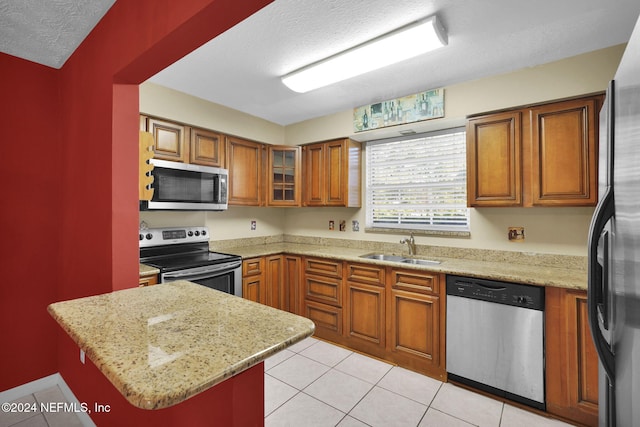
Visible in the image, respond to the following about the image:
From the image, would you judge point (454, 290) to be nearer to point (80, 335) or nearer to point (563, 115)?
point (563, 115)

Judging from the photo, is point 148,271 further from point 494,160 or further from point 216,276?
point 494,160

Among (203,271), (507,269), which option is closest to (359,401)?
(507,269)

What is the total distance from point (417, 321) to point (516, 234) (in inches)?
46.1

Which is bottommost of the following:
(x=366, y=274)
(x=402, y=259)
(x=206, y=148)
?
(x=366, y=274)

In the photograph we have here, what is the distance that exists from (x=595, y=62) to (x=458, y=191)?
52.9 inches

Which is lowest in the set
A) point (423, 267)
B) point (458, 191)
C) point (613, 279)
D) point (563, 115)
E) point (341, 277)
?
point (341, 277)

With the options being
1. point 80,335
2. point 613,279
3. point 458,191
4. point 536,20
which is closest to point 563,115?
point 536,20

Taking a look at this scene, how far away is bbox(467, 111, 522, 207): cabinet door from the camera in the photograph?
7.59 feet

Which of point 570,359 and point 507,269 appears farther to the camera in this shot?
point 507,269

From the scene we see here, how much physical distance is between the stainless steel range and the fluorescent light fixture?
69.4 inches

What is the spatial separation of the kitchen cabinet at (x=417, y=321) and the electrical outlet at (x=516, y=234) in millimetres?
811

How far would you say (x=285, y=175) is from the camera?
12.2 ft

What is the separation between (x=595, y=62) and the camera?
2.05 meters

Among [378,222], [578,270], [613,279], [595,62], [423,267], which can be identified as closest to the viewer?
[613,279]
